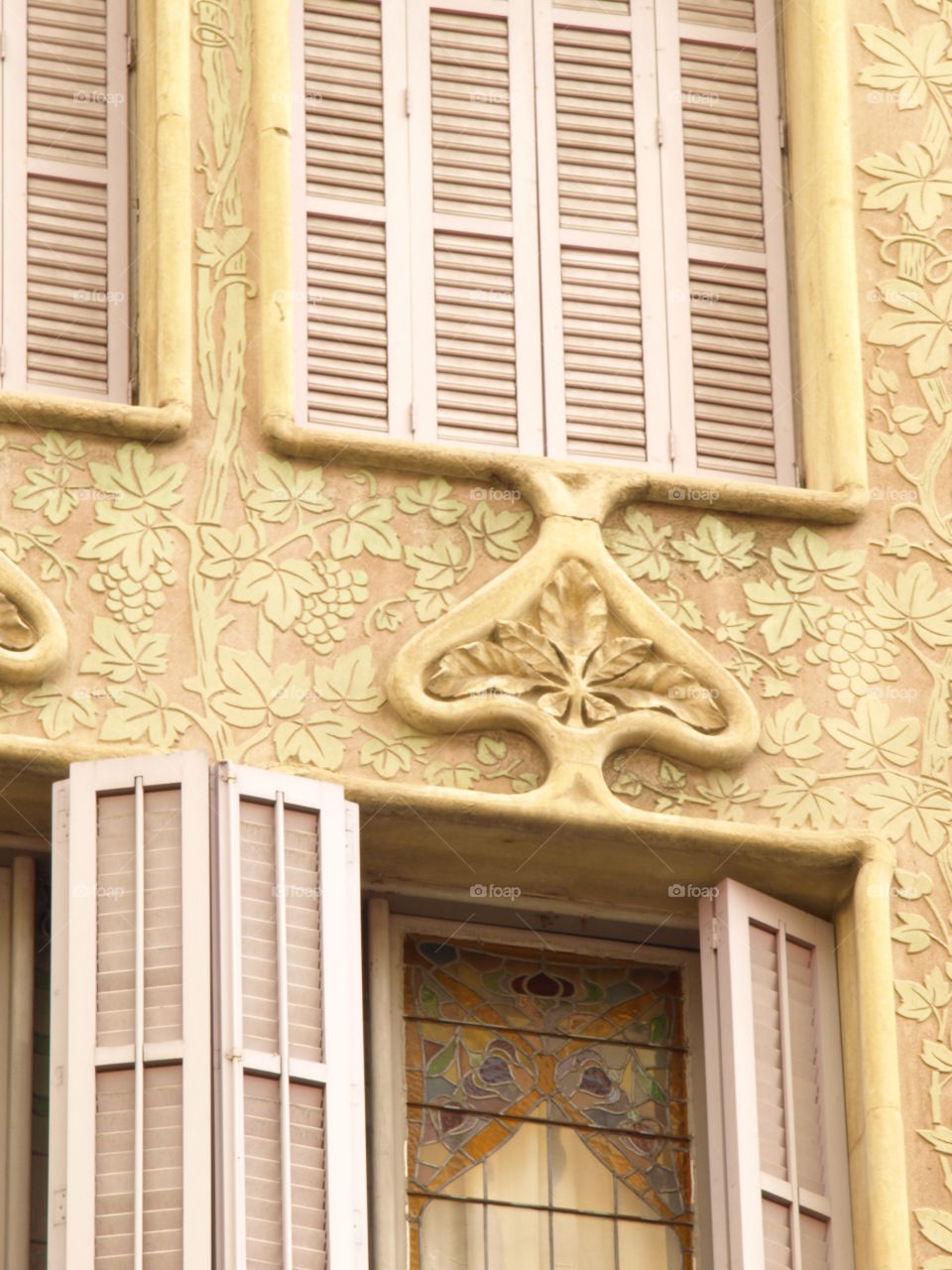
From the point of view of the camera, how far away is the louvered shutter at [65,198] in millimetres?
14609

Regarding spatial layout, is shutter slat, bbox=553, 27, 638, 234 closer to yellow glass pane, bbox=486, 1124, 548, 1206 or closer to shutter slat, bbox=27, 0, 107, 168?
shutter slat, bbox=27, 0, 107, 168

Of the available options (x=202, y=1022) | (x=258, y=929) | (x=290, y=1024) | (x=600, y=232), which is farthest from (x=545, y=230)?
(x=202, y=1022)

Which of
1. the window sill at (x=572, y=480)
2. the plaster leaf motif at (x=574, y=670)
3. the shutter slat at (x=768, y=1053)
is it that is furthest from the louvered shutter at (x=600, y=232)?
the shutter slat at (x=768, y=1053)

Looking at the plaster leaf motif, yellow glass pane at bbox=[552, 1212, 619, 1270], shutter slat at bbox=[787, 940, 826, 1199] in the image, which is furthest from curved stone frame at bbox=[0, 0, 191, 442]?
yellow glass pane at bbox=[552, 1212, 619, 1270]

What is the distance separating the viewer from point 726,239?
15.3 meters

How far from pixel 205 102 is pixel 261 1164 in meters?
3.62

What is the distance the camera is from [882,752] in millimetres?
14297

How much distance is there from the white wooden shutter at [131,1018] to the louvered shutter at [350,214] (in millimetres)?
1695

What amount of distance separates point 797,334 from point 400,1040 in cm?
273

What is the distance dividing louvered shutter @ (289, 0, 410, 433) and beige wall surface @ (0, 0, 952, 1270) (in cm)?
28

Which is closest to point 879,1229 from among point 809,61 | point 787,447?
point 787,447

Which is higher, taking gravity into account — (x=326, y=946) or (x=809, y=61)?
(x=809, y=61)

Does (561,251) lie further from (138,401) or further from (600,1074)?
(600,1074)

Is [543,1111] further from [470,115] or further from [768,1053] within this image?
[470,115]
